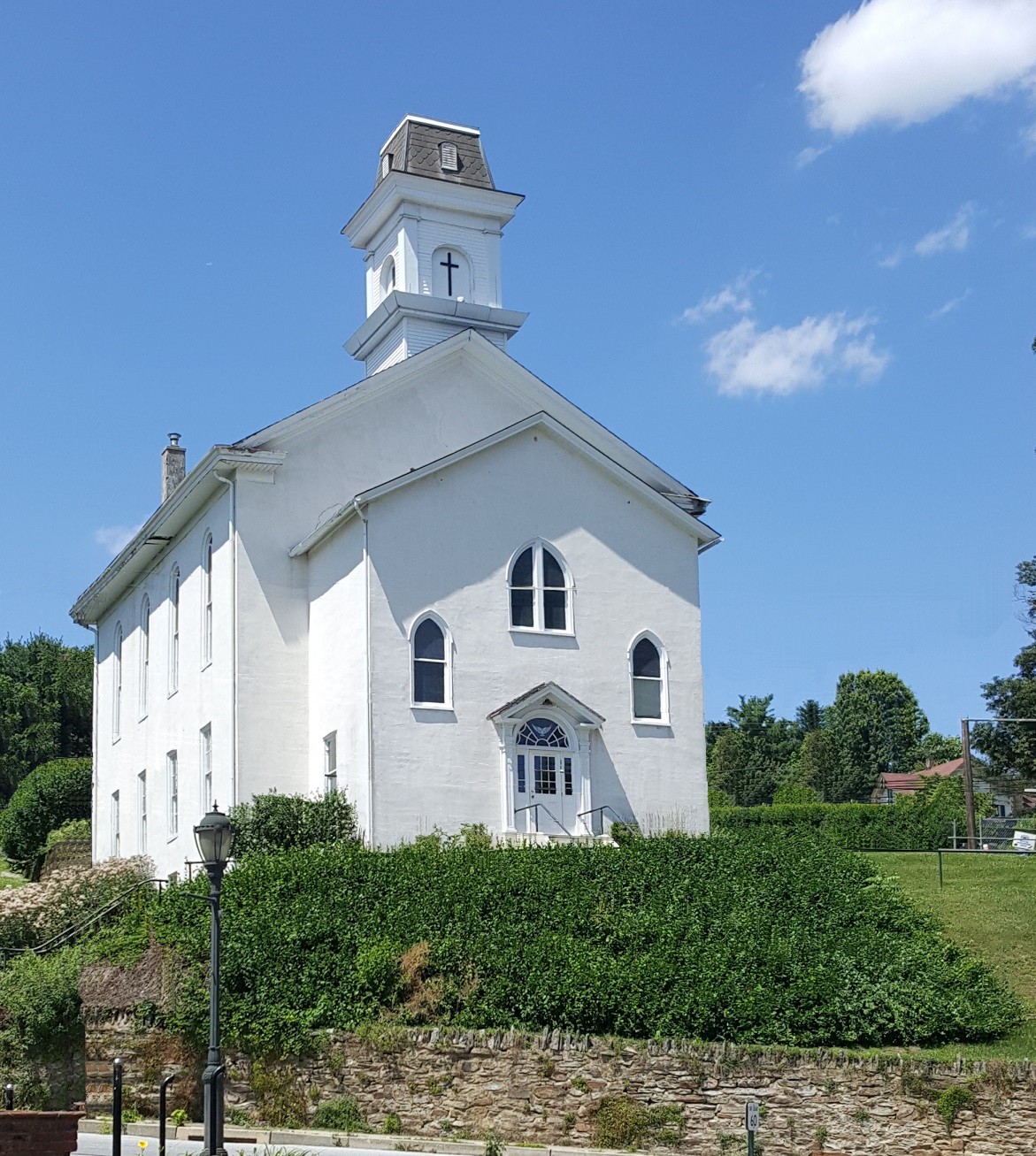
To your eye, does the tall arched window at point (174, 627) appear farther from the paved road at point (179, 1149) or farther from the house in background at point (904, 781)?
the house in background at point (904, 781)

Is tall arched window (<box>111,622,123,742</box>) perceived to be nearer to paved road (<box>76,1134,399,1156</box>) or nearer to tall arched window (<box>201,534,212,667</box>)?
tall arched window (<box>201,534,212,667</box>)

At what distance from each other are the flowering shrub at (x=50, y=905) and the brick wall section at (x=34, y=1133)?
492 inches

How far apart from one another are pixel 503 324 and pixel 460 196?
332cm

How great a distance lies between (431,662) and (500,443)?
4.49 meters

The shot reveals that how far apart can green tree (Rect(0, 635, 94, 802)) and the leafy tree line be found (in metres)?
33.5

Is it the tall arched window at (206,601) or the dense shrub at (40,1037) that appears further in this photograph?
the tall arched window at (206,601)

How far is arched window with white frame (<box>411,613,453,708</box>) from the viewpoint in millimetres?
28391

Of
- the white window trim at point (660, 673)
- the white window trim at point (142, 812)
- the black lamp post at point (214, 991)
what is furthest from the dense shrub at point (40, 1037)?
the white window trim at point (142, 812)

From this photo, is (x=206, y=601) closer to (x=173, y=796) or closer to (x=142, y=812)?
(x=173, y=796)

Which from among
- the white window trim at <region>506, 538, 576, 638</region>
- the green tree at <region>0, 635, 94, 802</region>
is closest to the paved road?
the white window trim at <region>506, 538, 576, 638</region>

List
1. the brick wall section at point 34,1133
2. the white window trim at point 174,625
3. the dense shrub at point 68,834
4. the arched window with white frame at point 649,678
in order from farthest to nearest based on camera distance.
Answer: the dense shrub at point 68,834 → the white window trim at point 174,625 → the arched window with white frame at point 649,678 → the brick wall section at point 34,1133

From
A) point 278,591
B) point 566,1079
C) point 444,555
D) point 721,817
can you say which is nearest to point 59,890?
point 278,591

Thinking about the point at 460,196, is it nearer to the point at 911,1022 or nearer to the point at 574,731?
the point at 574,731

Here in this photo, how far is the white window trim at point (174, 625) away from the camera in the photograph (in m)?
34.6
